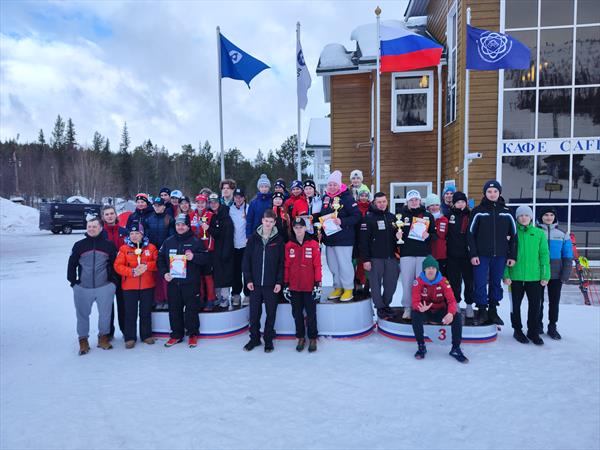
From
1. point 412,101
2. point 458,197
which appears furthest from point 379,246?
point 412,101

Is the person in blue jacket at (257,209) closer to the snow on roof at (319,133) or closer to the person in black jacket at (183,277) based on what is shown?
the person in black jacket at (183,277)

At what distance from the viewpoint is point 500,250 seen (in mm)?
5270

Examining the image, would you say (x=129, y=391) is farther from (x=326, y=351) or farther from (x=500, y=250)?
(x=500, y=250)

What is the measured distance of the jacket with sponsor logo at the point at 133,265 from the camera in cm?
525

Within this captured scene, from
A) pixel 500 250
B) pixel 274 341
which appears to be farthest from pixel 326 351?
pixel 500 250

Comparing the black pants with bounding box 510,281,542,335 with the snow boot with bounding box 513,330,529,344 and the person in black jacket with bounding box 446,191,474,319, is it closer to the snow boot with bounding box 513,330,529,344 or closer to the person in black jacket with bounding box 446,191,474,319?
the snow boot with bounding box 513,330,529,344

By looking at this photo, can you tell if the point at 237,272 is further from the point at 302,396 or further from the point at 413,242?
the point at 413,242

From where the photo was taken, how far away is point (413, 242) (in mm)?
5426

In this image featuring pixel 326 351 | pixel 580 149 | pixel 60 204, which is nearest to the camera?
pixel 326 351

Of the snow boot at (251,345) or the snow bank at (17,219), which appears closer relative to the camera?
the snow boot at (251,345)

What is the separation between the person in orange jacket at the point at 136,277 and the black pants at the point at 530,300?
4912 millimetres

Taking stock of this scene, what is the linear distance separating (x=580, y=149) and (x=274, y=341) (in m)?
9.60

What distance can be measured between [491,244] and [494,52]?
4.77 meters

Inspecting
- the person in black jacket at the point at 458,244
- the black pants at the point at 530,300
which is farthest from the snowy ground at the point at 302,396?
the person in black jacket at the point at 458,244
